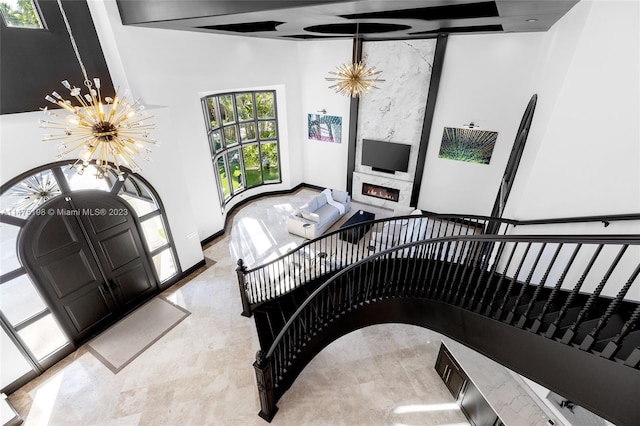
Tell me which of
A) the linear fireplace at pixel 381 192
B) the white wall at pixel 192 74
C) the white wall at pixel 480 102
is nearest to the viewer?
the white wall at pixel 192 74

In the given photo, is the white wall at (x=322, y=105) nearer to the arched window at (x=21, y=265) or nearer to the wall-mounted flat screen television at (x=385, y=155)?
the wall-mounted flat screen television at (x=385, y=155)

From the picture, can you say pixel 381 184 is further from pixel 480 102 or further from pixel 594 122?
pixel 594 122

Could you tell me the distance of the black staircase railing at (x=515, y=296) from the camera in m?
2.36

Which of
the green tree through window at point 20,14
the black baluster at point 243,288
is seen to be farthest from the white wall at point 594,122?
the green tree through window at point 20,14

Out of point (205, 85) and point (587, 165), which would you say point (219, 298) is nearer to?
point (205, 85)

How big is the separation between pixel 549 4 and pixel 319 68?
6.66m

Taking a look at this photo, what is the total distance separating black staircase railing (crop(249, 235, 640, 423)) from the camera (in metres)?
2.36

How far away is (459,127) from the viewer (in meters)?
7.72

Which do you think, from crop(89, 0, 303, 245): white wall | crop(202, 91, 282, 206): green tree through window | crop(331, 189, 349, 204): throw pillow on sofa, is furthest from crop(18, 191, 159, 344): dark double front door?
crop(331, 189, 349, 204): throw pillow on sofa

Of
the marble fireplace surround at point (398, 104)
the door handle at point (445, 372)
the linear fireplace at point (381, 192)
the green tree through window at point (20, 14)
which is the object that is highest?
the green tree through window at point (20, 14)

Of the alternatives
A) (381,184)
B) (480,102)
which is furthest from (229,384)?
(480,102)

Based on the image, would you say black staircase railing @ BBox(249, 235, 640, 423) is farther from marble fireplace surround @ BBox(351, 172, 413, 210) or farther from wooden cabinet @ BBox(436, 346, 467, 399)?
marble fireplace surround @ BBox(351, 172, 413, 210)

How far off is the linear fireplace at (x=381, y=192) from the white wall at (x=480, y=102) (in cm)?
117

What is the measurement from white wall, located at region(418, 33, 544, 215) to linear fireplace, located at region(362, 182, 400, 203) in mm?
1170
